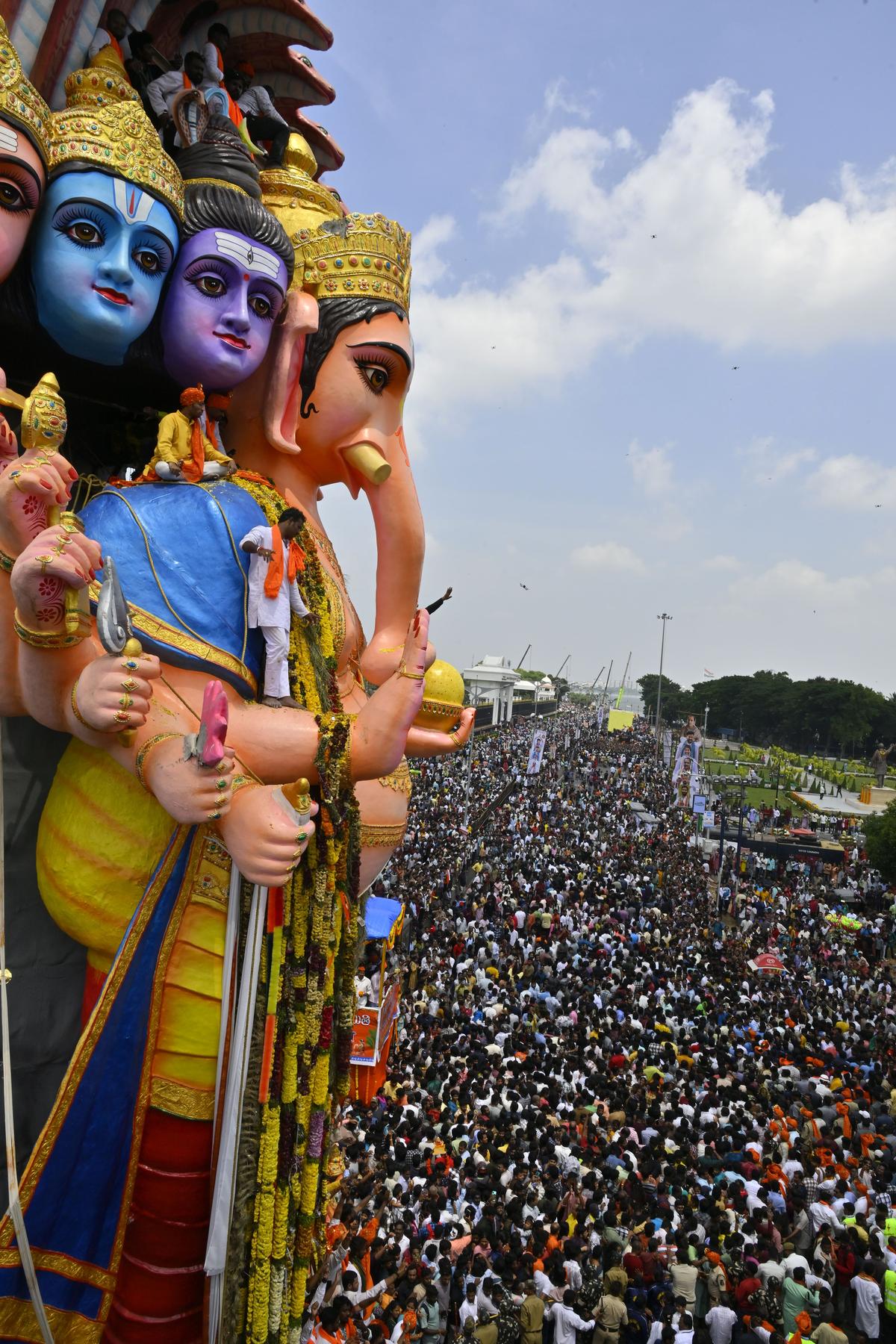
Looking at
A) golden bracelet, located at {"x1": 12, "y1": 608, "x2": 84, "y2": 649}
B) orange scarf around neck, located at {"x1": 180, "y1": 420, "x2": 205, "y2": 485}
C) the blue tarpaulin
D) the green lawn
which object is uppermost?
orange scarf around neck, located at {"x1": 180, "y1": 420, "x2": 205, "y2": 485}

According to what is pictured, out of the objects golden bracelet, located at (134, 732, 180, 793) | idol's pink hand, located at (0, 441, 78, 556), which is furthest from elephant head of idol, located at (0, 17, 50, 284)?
golden bracelet, located at (134, 732, 180, 793)

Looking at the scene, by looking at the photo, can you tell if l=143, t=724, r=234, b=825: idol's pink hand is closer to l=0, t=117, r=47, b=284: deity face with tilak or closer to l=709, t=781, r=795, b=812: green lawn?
l=0, t=117, r=47, b=284: deity face with tilak

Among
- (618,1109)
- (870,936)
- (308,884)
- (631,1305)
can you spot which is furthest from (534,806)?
(308,884)

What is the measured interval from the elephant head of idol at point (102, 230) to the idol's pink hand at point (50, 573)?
1.34 m

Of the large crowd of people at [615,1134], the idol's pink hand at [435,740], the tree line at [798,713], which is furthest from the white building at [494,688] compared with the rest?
the idol's pink hand at [435,740]

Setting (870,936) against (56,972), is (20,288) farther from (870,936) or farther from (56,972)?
(870,936)

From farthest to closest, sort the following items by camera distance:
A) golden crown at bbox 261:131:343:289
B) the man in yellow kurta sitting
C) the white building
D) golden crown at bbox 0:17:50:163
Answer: the white building, golden crown at bbox 261:131:343:289, the man in yellow kurta sitting, golden crown at bbox 0:17:50:163

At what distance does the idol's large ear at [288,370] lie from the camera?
15.4ft

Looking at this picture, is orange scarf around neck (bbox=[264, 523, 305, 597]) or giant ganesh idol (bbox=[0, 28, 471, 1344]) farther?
orange scarf around neck (bbox=[264, 523, 305, 597])

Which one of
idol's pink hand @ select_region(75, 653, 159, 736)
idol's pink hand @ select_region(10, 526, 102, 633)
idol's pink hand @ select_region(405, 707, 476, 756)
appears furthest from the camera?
idol's pink hand @ select_region(405, 707, 476, 756)

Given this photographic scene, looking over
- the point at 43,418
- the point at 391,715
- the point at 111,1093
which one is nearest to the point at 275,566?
the point at 391,715

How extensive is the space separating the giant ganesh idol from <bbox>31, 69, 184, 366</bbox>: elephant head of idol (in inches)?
2.7

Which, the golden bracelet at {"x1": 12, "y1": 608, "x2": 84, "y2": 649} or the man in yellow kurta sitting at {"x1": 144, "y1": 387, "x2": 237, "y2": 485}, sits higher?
the man in yellow kurta sitting at {"x1": 144, "y1": 387, "x2": 237, "y2": 485}

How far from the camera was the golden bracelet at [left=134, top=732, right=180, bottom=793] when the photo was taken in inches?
138
